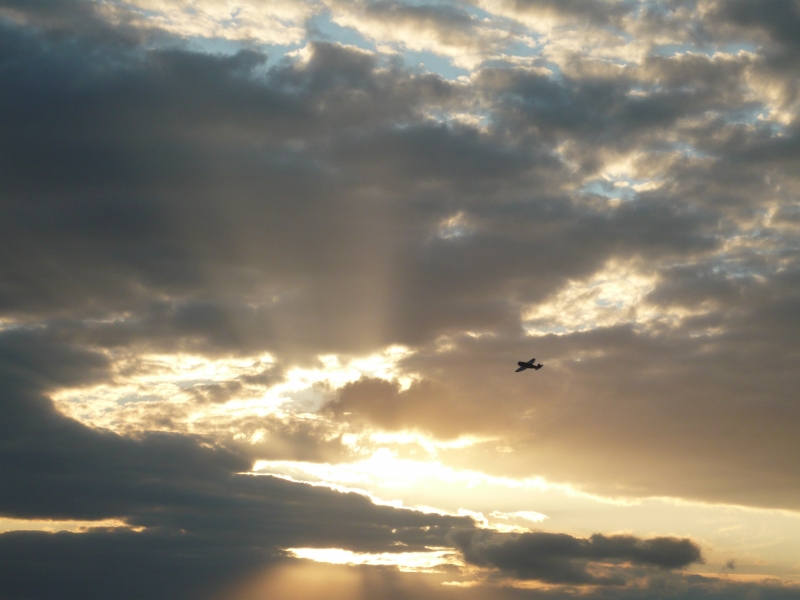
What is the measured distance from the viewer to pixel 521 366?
656 ft

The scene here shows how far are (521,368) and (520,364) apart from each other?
1942 mm

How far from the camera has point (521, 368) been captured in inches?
7864

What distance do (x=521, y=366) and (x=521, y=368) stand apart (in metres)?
0.79

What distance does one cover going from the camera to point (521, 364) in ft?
655

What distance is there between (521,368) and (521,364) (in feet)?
5.41

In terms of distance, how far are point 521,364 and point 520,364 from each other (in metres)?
0.72

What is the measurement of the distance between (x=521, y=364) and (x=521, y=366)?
3.06ft

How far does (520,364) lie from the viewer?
199 metres
